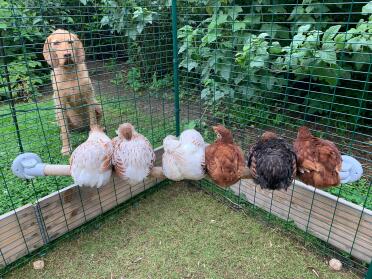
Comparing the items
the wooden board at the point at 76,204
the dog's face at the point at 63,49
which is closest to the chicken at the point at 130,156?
the wooden board at the point at 76,204

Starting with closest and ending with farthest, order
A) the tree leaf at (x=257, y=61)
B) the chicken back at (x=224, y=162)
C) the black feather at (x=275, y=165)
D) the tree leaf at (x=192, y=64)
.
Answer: the black feather at (x=275, y=165) → the chicken back at (x=224, y=162) → the tree leaf at (x=257, y=61) → the tree leaf at (x=192, y=64)

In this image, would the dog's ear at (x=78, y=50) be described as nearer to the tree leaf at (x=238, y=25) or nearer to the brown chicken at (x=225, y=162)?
the tree leaf at (x=238, y=25)

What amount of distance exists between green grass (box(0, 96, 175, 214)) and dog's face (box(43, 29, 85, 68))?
57 cm

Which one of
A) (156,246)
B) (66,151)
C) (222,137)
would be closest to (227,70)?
(222,137)

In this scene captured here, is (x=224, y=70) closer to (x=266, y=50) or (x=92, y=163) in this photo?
(x=266, y=50)

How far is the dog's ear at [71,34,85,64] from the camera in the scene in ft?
10.1

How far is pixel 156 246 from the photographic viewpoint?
255cm

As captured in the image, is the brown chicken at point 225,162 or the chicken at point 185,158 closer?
the brown chicken at point 225,162

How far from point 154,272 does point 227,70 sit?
2.14m

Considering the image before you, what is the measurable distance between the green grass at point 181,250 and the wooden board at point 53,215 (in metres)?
0.14

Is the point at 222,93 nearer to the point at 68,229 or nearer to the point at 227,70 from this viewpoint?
the point at 227,70

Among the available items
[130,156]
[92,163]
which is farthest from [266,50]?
[92,163]

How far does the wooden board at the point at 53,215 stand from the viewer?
2246 millimetres

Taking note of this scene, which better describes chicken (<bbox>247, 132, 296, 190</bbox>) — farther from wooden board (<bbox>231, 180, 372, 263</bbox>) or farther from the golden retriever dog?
the golden retriever dog
